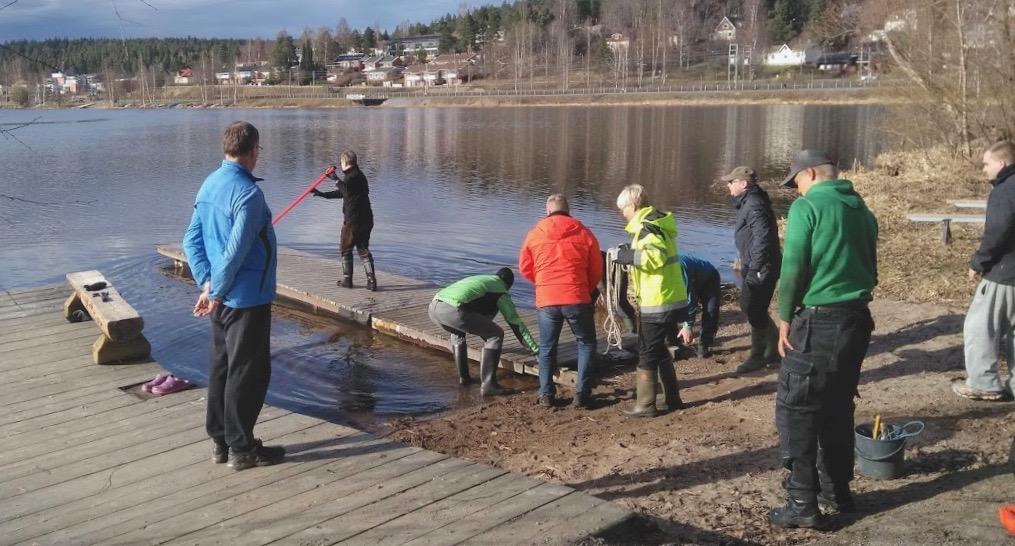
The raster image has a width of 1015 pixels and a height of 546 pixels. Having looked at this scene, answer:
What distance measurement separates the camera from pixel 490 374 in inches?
304

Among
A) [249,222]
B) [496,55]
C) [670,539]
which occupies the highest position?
[496,55]

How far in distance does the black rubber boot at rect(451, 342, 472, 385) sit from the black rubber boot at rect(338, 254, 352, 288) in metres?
3.67

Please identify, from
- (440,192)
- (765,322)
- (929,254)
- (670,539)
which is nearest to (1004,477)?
(670,539)

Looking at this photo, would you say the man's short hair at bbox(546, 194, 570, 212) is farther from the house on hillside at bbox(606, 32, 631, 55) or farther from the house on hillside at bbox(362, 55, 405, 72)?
the house on hillside at bbox(362, 55, 405, 72)

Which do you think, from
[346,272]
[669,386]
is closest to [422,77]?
[346,272]

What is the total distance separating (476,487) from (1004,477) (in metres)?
2.96

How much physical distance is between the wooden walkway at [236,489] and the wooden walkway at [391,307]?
3318 mm

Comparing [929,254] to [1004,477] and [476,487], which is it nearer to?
[1004,477]

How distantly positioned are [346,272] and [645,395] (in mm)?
5977

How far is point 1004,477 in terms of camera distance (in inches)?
189

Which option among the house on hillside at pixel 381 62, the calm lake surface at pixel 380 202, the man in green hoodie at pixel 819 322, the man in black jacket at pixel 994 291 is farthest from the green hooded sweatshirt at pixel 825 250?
the house on hillside at pixel 381 62

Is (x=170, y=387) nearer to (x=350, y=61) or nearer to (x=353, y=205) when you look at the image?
(x=353, y=205)

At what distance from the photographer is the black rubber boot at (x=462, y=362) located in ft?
26.7

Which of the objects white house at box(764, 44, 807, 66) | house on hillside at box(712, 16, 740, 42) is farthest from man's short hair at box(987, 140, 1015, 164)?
house on hillside at box(712, 16, 740, 42)
